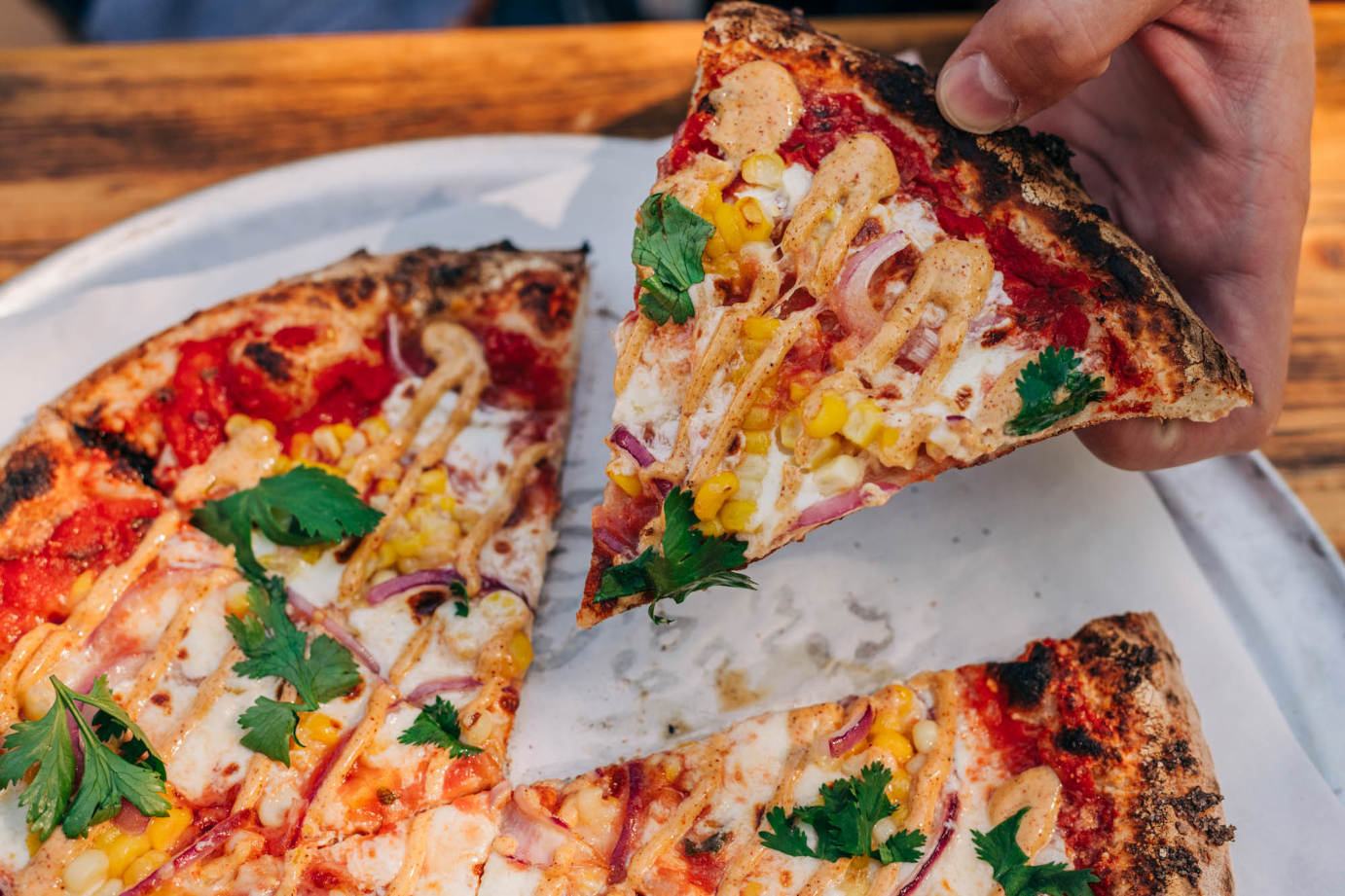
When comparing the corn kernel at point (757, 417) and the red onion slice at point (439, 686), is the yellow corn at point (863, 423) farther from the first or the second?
the red onion slice at point (439, 686)

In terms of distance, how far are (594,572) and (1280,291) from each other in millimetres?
2436

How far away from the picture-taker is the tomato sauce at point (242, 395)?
11.5ft

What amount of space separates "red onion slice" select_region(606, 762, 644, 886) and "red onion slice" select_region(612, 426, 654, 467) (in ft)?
3.23

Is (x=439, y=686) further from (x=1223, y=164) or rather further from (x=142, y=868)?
(x=1223, y=164)

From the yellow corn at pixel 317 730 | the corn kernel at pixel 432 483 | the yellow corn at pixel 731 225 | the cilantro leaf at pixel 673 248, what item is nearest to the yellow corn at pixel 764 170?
the yellow corn at pixel 731 225

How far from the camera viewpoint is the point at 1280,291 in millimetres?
3275

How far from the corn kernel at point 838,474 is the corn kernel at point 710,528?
305 millimetres

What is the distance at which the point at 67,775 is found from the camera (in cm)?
285

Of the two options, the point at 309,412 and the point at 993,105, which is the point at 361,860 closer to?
the point at 309,412

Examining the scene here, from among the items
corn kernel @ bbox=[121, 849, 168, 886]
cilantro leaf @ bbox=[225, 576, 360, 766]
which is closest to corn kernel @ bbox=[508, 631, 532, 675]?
cilantro leaf @ bbox=[225, 576, 360, 766]

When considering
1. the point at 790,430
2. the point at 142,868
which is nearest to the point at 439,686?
the point at 142,868

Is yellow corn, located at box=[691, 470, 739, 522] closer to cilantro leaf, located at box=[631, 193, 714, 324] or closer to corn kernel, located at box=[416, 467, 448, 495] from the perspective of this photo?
cilantro leaf, located at box=[631, 193, 714, 324]

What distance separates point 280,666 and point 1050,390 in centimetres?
246

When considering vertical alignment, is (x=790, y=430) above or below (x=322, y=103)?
below
